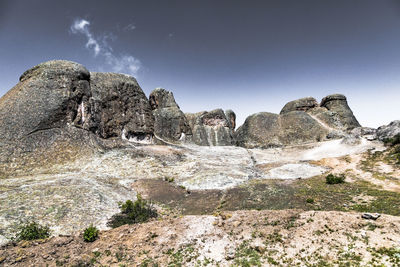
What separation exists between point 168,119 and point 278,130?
1458 inches

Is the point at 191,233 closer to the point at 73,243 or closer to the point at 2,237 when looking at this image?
the point at 73,243

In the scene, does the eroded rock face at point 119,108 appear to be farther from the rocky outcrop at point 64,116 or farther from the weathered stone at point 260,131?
the weathered stone at point 260,131

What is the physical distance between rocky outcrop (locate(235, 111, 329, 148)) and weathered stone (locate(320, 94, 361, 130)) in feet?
40.4

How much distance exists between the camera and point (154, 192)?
22.9m

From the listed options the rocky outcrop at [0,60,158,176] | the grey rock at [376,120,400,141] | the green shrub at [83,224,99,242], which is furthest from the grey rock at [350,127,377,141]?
the green shrub at [83,224,99,242]

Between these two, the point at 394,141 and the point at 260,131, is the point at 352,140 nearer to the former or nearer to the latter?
the point at 394,141

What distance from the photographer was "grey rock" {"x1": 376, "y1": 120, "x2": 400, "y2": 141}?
37428 millimetres

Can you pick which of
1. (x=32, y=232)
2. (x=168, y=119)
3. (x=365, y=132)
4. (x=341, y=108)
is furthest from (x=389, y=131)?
(x=168, y=119)

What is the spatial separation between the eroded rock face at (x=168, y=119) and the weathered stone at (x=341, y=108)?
53.8 m

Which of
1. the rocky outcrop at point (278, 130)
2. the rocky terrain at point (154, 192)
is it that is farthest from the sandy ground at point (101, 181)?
the rocky outcrop at point (278, 130)

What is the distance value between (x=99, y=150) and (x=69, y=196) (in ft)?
56.4

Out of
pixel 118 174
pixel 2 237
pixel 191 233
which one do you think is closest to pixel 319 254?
pixel 191 233

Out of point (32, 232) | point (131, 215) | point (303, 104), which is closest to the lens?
point (32, 232)

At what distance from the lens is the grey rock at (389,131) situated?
37428 mm
